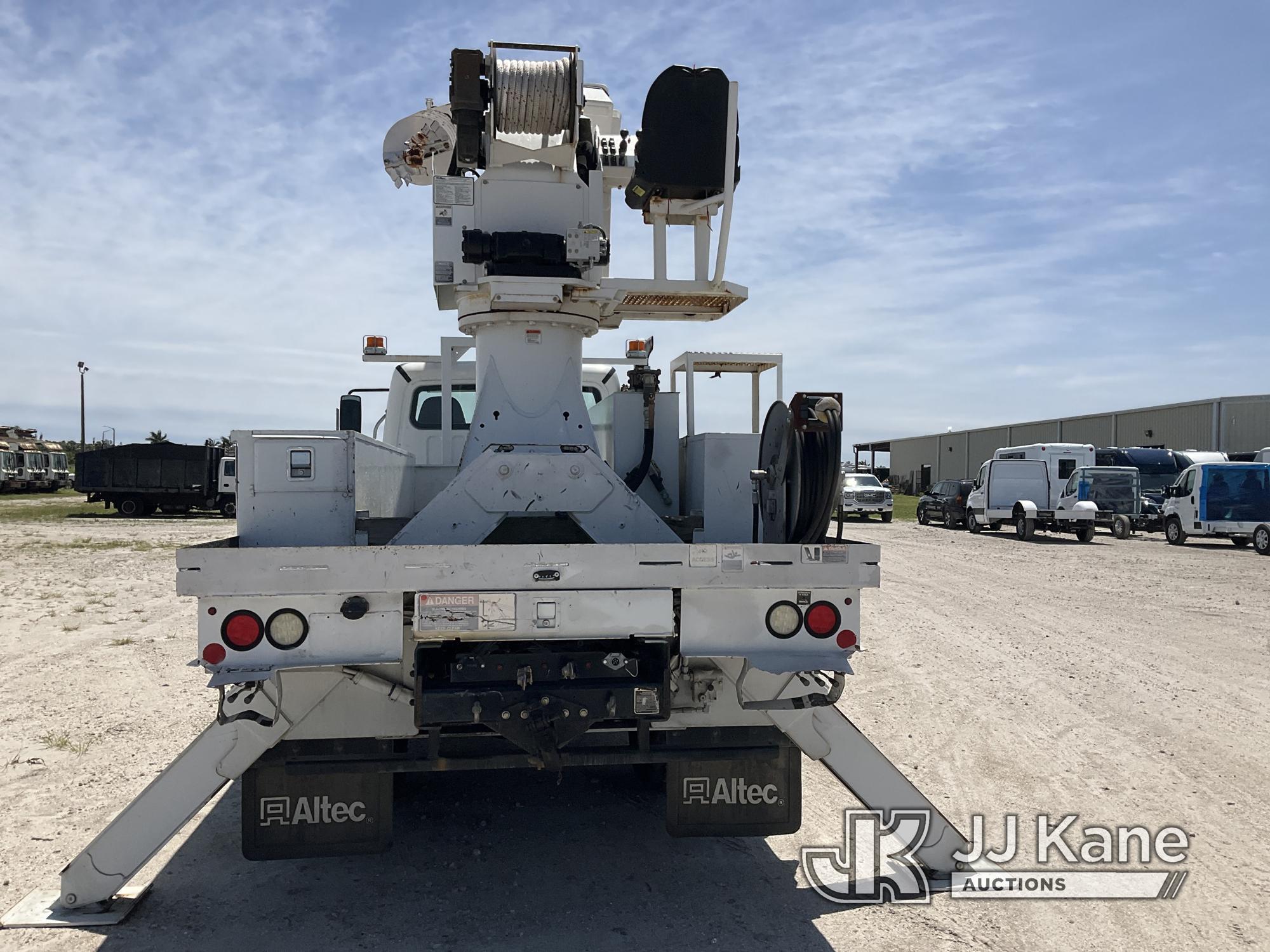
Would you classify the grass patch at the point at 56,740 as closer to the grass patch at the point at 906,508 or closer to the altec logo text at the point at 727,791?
the altec logo text at the point at 727,791

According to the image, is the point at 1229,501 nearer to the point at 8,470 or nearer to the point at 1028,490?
the point at 1028,490

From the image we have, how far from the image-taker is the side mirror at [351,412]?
20.5 ft

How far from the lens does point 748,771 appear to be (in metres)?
4.03

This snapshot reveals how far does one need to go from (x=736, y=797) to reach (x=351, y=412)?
3682mm

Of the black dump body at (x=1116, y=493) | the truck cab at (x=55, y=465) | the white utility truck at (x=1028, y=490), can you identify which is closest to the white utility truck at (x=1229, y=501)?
the white utility truck at (x=1028, y=490)

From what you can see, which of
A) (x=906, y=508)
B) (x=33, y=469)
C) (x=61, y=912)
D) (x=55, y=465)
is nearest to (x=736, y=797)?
(x=61, y=912)

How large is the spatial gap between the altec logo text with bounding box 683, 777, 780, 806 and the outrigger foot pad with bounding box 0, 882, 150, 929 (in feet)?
7.25

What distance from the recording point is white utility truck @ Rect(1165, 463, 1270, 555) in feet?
73.7

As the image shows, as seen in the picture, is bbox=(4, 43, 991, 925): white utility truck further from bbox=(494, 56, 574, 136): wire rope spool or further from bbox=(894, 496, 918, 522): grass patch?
bbox=(894, 496, 918, 522): grass patch

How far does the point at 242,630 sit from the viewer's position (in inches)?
128

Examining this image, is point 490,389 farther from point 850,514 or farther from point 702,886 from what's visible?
point 850,514

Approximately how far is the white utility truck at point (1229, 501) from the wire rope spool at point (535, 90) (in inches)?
898

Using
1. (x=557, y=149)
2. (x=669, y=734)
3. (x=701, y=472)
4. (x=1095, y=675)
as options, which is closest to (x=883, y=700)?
(x=1095, y=675)

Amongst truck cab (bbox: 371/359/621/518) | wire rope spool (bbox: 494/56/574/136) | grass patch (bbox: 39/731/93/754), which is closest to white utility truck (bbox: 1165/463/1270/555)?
truck cab (bbox: 371/359/621/518)
